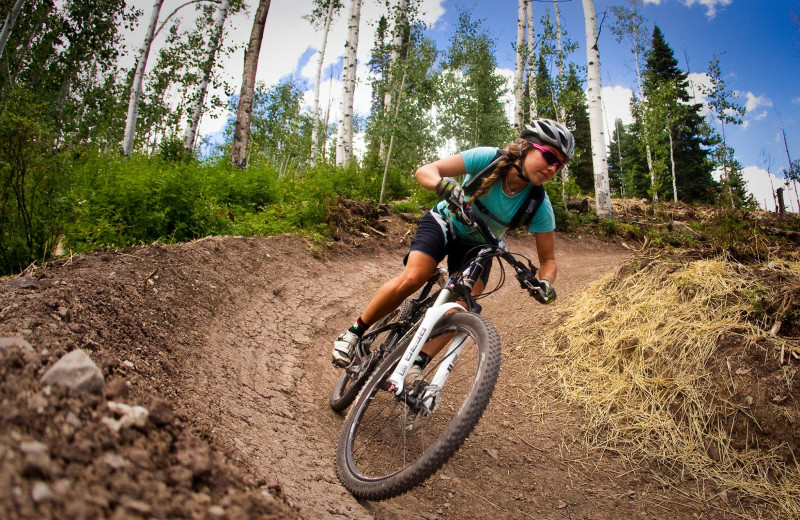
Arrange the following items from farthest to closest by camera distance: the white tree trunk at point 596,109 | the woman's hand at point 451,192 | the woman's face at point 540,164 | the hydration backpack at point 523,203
Answer: 1. the white tree trunk at point 596,109
2. the hydration backpack at point 523,203
3. the woman's face at point 540,164
4. the woman's hand at point 451,192

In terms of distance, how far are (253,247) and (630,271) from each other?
206 inches

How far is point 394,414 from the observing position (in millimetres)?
2701

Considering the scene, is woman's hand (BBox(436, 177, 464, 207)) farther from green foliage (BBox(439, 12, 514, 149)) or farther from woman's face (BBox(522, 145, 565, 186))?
green foliage (BBox(439, 12, 514, 149))

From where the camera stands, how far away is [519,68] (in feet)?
58.1

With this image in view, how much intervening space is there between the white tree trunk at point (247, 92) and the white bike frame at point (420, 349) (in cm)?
1039

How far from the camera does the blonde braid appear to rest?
10.1 ft

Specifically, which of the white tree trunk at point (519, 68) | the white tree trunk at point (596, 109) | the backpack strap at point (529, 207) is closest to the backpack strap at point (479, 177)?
the backpack strap at point (529, 207)

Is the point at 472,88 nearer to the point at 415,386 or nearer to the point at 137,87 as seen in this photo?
the point at 137,87

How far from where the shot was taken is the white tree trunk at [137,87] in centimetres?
1420

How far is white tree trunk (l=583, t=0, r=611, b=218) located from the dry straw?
7.97 metres

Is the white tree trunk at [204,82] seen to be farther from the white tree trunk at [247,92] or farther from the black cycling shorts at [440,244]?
the black cycling shorts at [440,244]

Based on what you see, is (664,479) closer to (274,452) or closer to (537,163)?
(537,163)

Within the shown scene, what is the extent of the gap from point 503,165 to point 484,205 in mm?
333

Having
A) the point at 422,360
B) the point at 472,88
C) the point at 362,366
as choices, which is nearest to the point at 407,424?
the point at 422,360
